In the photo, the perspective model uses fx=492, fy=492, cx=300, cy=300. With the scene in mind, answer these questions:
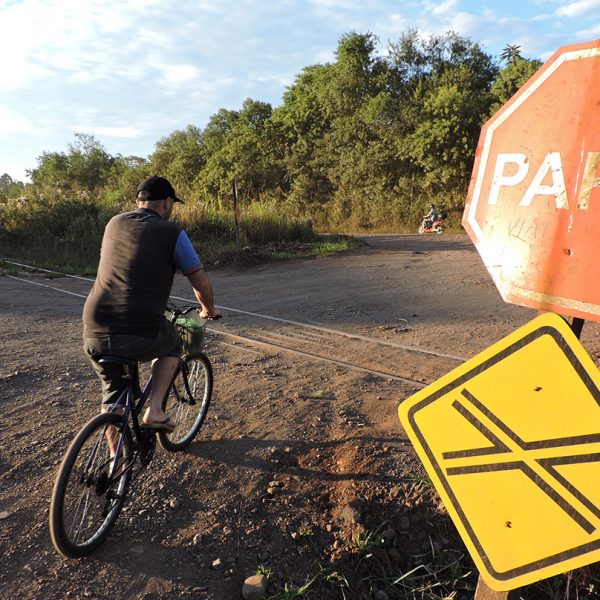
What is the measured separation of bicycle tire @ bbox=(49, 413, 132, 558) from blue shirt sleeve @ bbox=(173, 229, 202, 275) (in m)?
0.88

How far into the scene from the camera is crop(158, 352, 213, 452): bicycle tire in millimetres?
3424

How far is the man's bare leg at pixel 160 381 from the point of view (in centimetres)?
293

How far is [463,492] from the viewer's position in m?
1.64

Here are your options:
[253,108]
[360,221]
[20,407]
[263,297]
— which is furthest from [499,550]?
[253,108]

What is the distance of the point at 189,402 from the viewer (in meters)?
3.61

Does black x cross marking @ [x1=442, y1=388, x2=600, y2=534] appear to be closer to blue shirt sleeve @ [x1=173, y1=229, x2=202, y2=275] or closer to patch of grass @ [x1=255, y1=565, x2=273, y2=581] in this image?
patch of grass @ [x1=255, y1=565, x2=273, y2=581]

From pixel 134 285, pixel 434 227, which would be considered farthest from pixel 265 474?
pixel 434 227

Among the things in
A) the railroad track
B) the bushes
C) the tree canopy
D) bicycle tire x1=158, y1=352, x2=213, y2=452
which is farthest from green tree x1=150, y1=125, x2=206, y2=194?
bicycle tire x1=158, y1=352, x2=213, y2=452

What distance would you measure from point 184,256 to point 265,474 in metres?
1.43

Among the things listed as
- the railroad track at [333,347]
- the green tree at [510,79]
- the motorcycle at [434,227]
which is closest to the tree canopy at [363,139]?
the green tree at [510,79]

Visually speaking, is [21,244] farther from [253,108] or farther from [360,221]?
[253,108]

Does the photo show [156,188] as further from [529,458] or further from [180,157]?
[180,157]

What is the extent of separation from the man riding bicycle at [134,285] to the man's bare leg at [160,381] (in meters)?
0.16

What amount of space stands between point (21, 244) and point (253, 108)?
29330 mm
